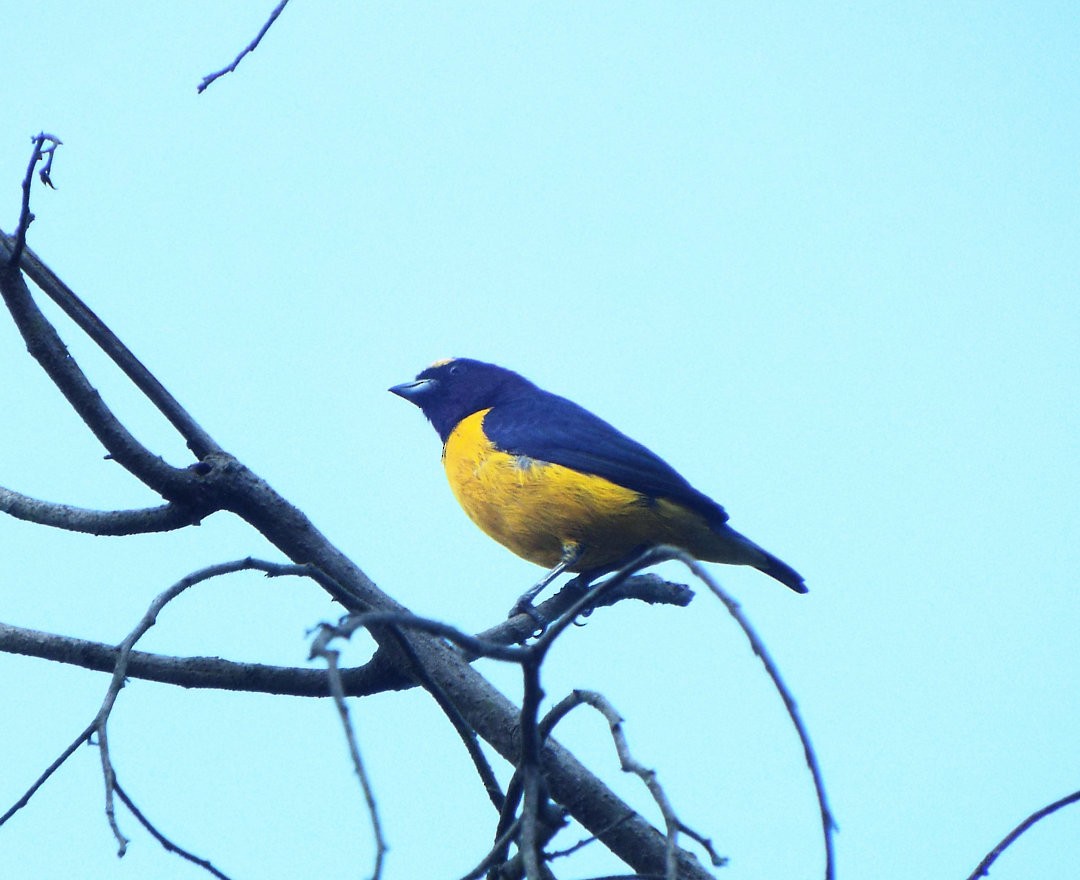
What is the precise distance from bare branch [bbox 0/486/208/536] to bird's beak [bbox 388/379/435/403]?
118 inches

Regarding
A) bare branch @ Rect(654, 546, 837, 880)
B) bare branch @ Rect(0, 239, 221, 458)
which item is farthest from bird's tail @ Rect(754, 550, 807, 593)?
bare branch @ Rect(654, 546, 837, 880)

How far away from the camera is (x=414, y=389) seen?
20.0 ft

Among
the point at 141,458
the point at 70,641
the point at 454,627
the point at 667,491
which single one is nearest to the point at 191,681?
the point at 70,641

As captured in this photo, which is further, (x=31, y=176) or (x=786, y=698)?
(x=31, y=176)

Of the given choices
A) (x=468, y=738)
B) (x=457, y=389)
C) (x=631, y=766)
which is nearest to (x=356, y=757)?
(x=631, y=766)

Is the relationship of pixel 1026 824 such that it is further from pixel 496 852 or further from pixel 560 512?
pixel 560 512

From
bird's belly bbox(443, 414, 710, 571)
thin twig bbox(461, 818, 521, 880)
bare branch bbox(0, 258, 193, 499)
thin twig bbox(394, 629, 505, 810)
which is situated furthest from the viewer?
bird's belly bbox(443, 414, 710, 571)

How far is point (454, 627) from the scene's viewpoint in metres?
1.44

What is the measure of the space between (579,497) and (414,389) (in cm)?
174

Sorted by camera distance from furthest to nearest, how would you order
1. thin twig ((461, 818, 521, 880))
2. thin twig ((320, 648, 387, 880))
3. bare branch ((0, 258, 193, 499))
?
1. bare branch ((0, 258, 193, 499))
2. thin twig ((461, 818, 521, 880))
3. thin twig ((320, 648, 387, 880))

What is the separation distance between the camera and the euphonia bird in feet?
15.2

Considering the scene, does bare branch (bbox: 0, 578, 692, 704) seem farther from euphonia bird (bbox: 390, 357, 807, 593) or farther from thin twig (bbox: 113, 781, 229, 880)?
euphonia bird (bbox: 390, 357, 807, 593)

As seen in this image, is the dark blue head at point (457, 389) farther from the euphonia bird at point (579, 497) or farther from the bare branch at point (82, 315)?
the bare branch at point (82, 315)

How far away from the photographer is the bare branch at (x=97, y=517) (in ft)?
9.81
